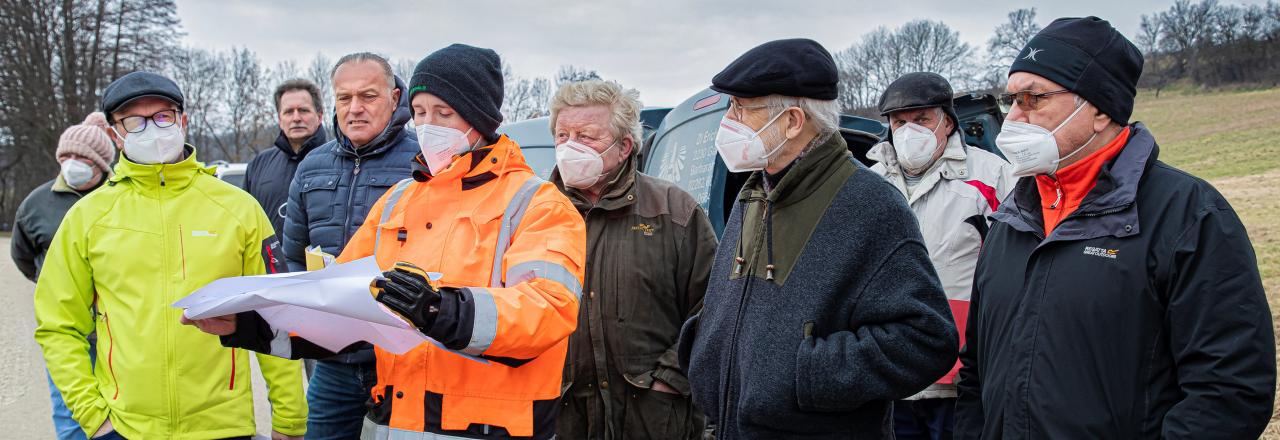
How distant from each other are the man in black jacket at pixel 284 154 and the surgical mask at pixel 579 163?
6.93 feet

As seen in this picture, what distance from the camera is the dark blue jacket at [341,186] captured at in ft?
12.0

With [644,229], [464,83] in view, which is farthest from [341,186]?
[464,83]

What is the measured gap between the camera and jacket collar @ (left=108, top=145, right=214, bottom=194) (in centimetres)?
300

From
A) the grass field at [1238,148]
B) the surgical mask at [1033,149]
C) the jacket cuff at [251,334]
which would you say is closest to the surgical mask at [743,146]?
the surgical mask at [1033,149]

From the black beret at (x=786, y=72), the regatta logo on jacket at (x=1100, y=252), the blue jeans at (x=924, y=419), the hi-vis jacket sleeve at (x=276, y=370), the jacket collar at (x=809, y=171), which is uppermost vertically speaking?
the black beret at (x=786, y=72)

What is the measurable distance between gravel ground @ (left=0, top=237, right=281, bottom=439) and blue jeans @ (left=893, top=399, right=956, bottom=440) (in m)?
3.20

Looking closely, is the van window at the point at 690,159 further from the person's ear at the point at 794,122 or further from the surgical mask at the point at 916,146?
the person's ear at the point at 794,122

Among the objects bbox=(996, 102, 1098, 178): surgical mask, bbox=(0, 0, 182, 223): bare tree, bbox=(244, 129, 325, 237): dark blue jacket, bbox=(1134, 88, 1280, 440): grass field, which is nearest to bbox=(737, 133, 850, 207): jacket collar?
bbox=(996, 102, 1098, 178): surgical mask

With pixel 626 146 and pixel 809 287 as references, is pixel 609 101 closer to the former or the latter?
pixel 626 146

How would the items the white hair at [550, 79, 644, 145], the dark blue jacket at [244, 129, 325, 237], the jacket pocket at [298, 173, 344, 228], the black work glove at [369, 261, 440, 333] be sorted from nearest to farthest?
the black work glove at [369, 261, 440, 333]
the white hair at [550, 79, 644, 145]
the jacket pocket at [298, 173, 344, 228]
the dark blue jacket at [244, 129, 325, 237]

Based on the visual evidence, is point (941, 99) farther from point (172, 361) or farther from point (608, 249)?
point (172, 361)

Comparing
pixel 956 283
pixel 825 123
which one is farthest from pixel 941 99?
pixel 825 123

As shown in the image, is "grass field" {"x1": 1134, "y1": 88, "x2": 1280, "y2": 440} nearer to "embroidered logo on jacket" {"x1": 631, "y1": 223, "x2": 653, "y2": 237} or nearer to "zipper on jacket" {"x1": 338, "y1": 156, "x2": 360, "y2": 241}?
"embroidered logo on jacket" {"x1": 631, "y1": 223, "x2": 653, "y2": 237}

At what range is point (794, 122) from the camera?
252 cm
